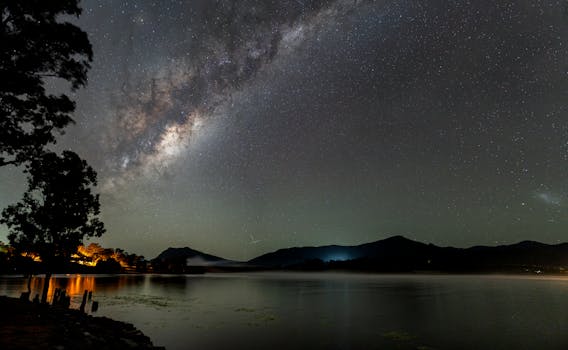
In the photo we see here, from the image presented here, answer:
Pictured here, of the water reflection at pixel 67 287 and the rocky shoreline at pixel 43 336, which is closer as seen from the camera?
the rocky shoreline at pixel 43 336

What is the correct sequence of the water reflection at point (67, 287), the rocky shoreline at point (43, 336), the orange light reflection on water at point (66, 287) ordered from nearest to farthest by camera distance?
the rocky shoreline at point (43, 336) → the water reflection at point (67, 287) → the orange light reflection on water at point (66, 287)

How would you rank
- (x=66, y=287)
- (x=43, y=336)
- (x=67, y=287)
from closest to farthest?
(x=43, y=336)
(x=66, y=287)
(x=67, y=287)

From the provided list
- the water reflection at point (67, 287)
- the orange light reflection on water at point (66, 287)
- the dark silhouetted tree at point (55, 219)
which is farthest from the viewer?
the orange light reflection on water at point (66, 287)

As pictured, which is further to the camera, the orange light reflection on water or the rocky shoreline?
the orange light reflection on water

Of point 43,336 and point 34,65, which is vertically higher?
point 34,65

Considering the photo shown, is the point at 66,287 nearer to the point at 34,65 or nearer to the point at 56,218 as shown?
the point at 56,218

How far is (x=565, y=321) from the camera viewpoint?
4022 centimetres

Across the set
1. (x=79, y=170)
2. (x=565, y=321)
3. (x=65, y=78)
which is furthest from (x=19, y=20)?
(x=565, y=321)

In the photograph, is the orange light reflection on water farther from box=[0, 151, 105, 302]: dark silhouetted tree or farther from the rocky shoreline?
the rocky shoreline

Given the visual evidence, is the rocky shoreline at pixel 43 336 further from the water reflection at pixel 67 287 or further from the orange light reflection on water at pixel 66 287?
the orange light reflection on water at pixel 66 287

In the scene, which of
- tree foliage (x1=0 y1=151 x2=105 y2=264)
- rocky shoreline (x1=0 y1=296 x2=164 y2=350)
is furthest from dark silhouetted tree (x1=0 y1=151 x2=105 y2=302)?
rocky shoreline (x1=0 y1=296 x2=164 y2=350)

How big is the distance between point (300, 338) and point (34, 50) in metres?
25.1

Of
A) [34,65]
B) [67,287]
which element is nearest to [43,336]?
[34,65]

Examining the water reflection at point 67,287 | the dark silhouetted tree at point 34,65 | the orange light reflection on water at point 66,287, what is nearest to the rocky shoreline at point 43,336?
the dark silhouetted tree at point 34,65
